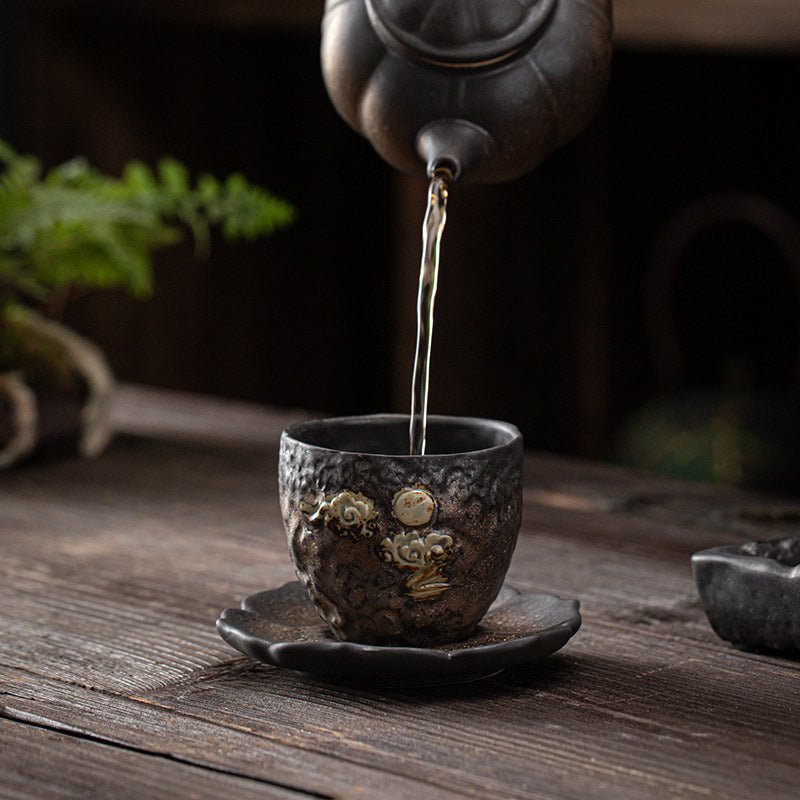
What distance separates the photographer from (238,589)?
826 millimetres

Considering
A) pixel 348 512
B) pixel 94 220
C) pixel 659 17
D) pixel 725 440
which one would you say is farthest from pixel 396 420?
pixel 659 17

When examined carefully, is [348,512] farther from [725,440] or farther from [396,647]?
[725,440]

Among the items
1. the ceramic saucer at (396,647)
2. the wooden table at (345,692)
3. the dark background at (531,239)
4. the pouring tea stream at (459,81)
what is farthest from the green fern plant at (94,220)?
the dark background at (531,239)

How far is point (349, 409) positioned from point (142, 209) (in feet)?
7.10

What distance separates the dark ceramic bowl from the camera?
0.66 metres

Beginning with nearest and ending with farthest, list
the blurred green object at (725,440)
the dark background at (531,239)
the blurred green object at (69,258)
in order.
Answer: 1. the blurred green object at (69,258)
2. the blurred green object at (725,440)
3. the dark background at (531,239)

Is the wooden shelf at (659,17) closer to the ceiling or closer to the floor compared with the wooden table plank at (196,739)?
closer to the ceiling

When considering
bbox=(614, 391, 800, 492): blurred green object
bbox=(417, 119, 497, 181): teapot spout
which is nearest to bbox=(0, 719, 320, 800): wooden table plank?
bbox=(417, 119, 497, 181): teapot spout

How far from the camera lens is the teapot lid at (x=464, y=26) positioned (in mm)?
703

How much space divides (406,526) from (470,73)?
30 cm

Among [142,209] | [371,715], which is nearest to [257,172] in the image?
[142,209]

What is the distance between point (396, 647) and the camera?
61 centimetres

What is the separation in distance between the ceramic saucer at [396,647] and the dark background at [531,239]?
2.25m

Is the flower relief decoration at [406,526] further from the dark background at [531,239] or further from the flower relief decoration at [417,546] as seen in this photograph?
the dark background at [531,239]
